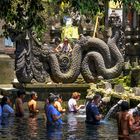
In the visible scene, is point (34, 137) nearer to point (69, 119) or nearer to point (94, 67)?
point (69, 119)

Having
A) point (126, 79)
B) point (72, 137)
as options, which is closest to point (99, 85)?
point (126, 79)

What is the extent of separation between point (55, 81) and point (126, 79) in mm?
3058

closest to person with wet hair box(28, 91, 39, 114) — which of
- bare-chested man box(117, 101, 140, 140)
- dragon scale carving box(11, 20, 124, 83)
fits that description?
dragon scale carving box(11, 20, 124, 83)

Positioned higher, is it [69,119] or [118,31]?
[118,31]

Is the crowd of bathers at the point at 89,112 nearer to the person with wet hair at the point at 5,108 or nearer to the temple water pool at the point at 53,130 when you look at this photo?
the person with wet hair at the point at 5,108

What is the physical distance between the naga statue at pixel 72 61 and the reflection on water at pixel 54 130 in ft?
21.2

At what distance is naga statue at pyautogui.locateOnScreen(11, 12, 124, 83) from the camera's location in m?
28.6

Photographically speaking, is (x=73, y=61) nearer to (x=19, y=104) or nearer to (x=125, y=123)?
(x=19, y=104)

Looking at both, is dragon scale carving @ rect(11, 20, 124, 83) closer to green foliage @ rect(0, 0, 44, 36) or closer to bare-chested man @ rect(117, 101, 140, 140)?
bare-chested man @ rect(117, 101, 140, 140)

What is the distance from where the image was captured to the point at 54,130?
18594mm

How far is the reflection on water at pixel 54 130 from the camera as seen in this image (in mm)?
17000

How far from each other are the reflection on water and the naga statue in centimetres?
647

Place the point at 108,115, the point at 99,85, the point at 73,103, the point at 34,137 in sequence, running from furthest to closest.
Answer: the point at 99,85 < the point at 73,103 < the point at 108,115 < the point at 34,137

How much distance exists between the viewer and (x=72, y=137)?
669 inches
